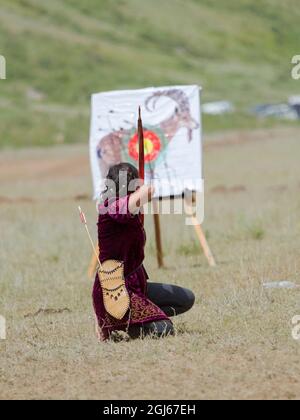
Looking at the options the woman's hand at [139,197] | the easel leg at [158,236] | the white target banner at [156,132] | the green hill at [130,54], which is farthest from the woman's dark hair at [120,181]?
the green hill at [130,54]

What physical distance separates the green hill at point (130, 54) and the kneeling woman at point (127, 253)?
29.5 meters

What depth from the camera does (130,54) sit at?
221ft

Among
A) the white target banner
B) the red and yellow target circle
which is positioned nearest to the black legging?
the white target banner

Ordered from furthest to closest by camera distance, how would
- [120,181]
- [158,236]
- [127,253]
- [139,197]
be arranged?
[158,236]
[127,253]
[120,181]
[139,197]

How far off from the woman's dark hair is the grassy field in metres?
1.02

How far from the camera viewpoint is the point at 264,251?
10.9 meters

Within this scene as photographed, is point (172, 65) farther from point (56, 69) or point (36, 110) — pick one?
point (36, 110)

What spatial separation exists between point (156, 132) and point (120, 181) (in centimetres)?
450

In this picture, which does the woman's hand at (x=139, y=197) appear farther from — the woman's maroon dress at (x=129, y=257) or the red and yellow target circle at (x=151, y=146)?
the red and yellow target circle at (x=151, y=146)

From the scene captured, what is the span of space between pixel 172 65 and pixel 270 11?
19.1 m

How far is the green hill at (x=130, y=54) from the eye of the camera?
45562mm

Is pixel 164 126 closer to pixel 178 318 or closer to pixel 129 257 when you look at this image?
pixel 178 318

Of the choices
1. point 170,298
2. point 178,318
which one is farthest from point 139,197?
point 178,318

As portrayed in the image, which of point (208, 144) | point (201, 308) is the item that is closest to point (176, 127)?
point (201, 308)
